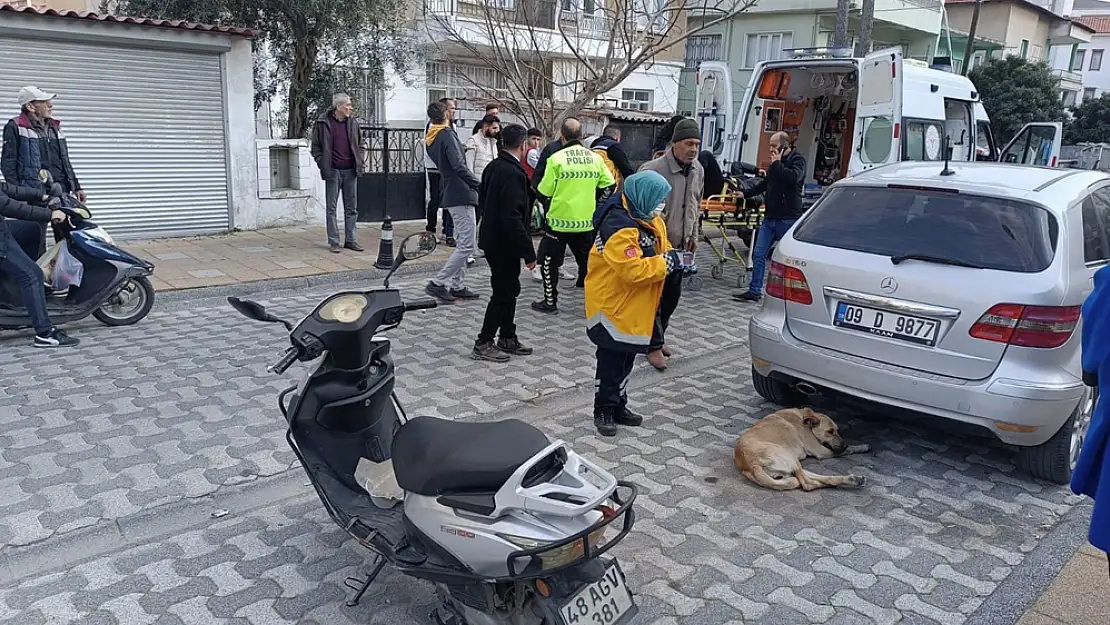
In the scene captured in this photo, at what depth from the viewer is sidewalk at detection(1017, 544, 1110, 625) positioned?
3281 millimetres

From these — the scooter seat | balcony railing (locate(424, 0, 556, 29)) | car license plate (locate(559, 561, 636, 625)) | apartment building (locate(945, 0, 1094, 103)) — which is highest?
apartment building (locate(945, 0, 1094, 103))

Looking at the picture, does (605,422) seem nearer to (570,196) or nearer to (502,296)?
(502,296)

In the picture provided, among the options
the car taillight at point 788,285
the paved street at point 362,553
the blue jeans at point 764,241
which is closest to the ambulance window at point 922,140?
the blue jeans at point 764,241

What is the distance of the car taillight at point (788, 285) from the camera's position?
16.2 ft

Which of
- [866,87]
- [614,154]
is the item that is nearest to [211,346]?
[614,154]

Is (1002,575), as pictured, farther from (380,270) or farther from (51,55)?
(51,55)

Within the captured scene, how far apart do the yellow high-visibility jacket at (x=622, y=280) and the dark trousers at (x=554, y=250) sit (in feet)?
9.85

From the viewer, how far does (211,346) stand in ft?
21.4

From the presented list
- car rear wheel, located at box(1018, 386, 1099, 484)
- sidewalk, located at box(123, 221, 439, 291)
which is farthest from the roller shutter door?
car rear wheel, located at box(1018, 386, 1099, 484)

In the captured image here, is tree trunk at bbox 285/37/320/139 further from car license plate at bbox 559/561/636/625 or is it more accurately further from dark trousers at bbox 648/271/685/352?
car license plate at bbox 559/561/636/625

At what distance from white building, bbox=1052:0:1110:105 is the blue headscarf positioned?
62816 millimetres

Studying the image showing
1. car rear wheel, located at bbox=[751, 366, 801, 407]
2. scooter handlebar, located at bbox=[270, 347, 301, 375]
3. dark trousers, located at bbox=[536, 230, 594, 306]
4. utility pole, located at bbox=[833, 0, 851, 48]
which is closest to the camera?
scooter handlebar, located at bbox=[270, 347, 301, 375]

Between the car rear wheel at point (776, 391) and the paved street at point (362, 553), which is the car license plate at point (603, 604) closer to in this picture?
the paved street at point (362, 553)

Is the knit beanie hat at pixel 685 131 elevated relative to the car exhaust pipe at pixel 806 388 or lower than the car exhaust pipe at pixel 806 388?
elevated
